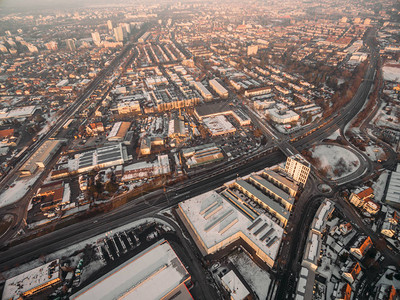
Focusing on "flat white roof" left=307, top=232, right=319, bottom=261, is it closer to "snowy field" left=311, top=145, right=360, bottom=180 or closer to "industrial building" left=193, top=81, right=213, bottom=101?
"snowy field" left=311, top=145, right=360, bottom=180

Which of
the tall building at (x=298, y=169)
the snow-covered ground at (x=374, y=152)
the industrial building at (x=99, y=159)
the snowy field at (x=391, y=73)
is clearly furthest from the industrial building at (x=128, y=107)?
the snowy field at (x=391, y=73)

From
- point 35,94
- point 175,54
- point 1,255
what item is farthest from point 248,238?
point 175,54

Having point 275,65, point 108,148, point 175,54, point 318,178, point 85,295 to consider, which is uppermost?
point 175,54

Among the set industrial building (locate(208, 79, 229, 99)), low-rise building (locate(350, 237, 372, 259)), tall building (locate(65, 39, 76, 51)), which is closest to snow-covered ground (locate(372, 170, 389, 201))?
low-rise building (locate(350, 237, 372, 259))

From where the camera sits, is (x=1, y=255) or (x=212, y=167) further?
(x=212, y=167)

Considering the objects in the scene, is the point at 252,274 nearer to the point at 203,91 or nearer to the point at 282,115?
the point at 282,115

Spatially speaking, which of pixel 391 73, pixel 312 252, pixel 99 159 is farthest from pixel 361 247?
pixel 391 73

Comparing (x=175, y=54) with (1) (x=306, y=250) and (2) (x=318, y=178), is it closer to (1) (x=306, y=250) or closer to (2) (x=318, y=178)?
(2) (x=318, y=178)

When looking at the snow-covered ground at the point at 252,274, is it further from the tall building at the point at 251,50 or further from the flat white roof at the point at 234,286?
the tall building at the point at 251,50
